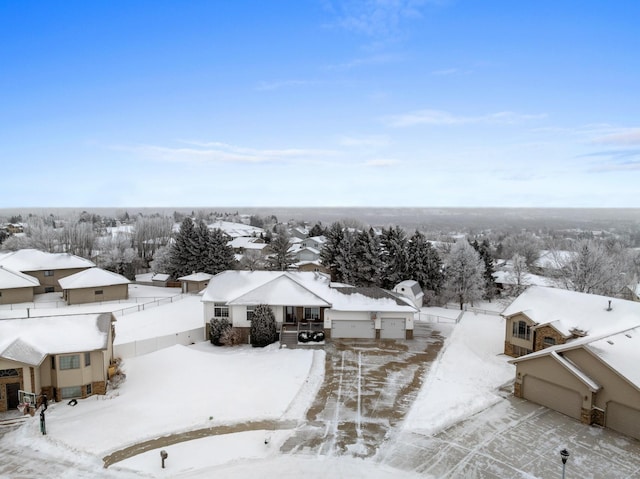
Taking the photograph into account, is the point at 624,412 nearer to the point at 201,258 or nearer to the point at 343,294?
the point at 343,294

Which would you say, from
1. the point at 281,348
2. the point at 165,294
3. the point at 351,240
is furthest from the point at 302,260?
the point at 281,348

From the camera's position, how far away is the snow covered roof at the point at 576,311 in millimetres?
23625

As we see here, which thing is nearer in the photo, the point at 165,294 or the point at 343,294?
the point at 343,294

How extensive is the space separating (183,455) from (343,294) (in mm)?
18768

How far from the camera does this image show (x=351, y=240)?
5303cm

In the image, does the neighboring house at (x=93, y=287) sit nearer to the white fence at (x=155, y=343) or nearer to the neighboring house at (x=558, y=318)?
the white fence at (x=155, y=343)

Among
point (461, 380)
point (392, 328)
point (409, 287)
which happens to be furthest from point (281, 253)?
point (461, 380)

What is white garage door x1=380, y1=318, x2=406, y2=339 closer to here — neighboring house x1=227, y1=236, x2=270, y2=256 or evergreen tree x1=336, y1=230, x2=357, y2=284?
evergreen tree x1=336, y1=230, x2=357, y2=284

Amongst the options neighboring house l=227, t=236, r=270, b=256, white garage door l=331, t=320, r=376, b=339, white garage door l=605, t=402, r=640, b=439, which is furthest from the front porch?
neighboring house l=227, t=236, r=270, b=256

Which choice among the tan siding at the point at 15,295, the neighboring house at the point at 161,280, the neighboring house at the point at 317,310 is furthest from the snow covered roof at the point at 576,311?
the tan siding at the point at 15,295

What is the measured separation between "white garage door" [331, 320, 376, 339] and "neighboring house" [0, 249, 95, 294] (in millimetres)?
35950

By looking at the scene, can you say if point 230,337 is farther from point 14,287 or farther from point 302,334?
point 14,287

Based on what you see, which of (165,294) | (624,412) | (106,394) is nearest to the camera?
(624,412)

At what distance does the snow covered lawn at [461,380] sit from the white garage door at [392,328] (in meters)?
3.37
